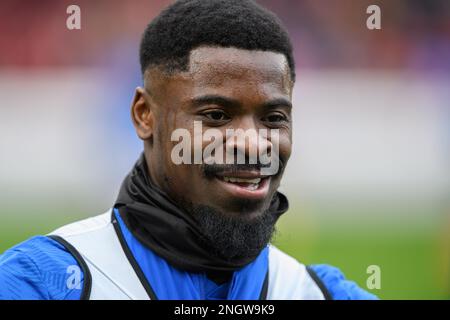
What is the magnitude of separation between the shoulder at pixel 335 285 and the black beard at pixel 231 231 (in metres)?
0.35

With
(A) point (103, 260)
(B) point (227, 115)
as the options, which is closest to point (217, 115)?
(B) point (227, 115)

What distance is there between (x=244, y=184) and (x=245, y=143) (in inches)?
5.7

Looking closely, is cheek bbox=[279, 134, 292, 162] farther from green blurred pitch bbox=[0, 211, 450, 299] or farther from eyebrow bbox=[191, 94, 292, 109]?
green blurred pitch bbox=[0, 211, 450, 299]

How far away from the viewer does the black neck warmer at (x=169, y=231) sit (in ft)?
7.08

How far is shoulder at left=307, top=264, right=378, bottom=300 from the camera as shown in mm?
2408

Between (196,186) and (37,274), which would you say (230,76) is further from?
(37,274)

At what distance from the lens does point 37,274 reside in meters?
2.03

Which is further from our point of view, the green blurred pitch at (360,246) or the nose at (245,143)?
the green blurred pitch at (360,246)

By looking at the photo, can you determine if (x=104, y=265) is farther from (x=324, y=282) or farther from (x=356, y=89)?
(x=356, y=89)

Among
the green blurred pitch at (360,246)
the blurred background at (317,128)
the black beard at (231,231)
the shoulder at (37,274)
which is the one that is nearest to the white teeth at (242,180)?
the black beard at (231,231)

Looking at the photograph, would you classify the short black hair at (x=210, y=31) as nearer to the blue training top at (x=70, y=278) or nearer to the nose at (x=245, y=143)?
the nose at (x=245, y=143)

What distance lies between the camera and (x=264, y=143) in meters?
2.08

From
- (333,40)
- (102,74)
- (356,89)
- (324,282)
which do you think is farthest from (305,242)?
(324,282)

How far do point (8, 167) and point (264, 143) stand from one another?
636 centimetres
